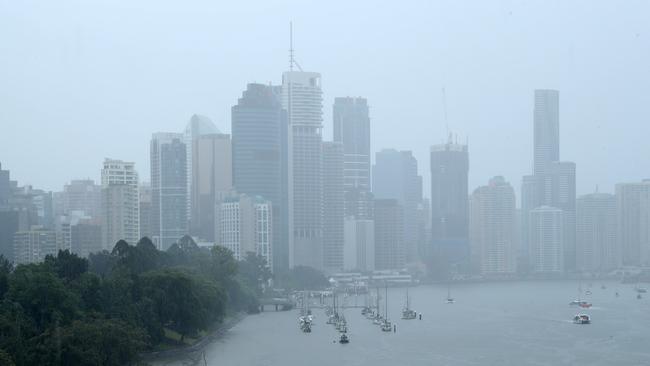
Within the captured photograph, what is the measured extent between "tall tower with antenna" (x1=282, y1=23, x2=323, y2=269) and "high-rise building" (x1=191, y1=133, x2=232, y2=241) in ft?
14.6

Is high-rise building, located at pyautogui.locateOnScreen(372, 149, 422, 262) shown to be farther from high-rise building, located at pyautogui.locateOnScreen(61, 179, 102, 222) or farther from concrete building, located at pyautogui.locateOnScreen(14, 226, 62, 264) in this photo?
concrete building, located at pyautogui.locateOnScreen(14, 226, 62, 264)

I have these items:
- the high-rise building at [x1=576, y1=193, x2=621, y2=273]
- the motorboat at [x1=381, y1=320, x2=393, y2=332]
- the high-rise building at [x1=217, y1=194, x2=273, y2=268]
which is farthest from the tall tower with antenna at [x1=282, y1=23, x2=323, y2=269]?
the motorboat at [x1=381, y1=320, x2=393, y2=332]

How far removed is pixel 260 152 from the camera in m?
64.4

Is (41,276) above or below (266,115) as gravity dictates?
below

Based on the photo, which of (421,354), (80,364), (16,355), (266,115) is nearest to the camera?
(16,355)

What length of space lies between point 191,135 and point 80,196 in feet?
43.6

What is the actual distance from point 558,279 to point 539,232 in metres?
7.61

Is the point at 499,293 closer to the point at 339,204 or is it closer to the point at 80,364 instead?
the point at 339,204

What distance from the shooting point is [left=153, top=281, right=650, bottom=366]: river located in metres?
23.7

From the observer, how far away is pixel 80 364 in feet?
58.2

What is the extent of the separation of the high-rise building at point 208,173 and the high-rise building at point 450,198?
1862 centimetres

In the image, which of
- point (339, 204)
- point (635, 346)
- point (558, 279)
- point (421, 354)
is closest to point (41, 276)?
point (421, 354)

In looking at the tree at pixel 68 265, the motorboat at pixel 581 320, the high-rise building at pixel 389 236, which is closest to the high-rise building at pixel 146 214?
the high-rise building at pixel 389 236

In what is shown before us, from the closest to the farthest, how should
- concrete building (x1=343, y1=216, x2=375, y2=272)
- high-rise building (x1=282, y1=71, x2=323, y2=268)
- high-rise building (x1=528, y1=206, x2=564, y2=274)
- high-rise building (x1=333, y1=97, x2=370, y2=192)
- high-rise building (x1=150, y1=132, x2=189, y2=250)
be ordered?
high-rise building (x1=150, y1=132, x2=189, y2=250), high-rise building (x1=282, y1=71, x2=323, y2=268), concrete building (x1=343, y1=216, x2=375, y2=272), high-rise building (x1=528, y1=206, x2=564, y2=274), high-rise building (x1=333, y1=97, x2=370, y2=192)
